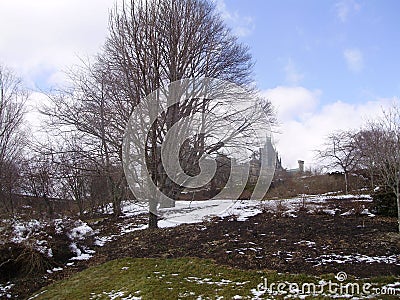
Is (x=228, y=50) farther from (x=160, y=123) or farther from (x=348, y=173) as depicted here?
(x=348, y=173)

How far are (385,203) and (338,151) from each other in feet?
41.5

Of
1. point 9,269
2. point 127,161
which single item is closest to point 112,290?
point 9,269

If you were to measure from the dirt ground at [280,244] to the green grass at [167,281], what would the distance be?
31cm

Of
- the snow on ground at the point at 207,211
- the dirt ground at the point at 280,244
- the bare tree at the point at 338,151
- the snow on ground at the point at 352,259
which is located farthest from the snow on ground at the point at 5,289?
the bare tree at the point at 338,151

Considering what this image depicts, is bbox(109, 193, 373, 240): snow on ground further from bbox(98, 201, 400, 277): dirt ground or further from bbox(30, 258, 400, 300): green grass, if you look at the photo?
bbox(30, 258, 400, 300): green grass

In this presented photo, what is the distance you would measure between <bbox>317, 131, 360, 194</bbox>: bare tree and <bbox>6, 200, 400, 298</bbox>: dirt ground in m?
10.6

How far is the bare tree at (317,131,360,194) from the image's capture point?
1762cm

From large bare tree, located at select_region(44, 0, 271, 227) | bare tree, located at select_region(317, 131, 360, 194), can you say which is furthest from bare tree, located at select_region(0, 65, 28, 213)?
bare tree, located at select_region(317, 131, 360, 194)

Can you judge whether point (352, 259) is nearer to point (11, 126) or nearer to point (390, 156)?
point (390, 156)

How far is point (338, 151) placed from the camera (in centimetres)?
1936

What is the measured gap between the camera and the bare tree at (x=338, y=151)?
17.6m

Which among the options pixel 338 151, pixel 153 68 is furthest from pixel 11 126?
pixel 338 151

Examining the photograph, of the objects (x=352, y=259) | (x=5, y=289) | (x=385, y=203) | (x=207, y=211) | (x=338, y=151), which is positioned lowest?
(x=5, y=289)

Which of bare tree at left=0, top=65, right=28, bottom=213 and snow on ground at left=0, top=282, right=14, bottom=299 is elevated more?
bare tree at left=0, top=65, right=28, bottom=213
